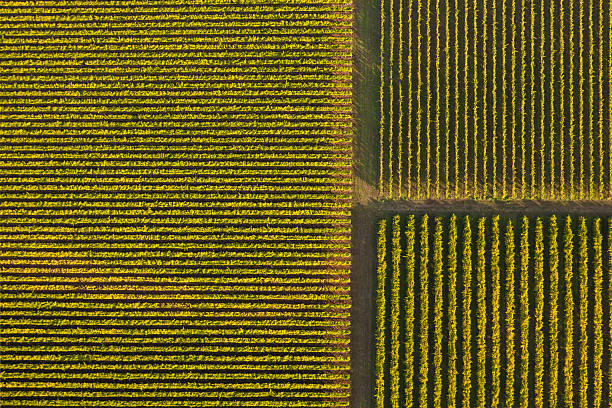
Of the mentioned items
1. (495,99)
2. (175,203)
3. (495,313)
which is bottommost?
(495,313)

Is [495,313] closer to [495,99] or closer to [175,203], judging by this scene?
[495,99]

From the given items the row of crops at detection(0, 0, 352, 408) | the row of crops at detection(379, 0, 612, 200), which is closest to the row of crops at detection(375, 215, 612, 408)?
the row of crops at detection(379, 0, 612, 200)

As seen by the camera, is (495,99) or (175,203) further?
(495,99)

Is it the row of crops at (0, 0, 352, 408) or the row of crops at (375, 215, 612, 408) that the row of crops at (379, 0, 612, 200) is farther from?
the row of crops at (0, 0, 352, 408)

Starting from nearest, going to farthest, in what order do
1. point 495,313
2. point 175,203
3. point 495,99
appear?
point 495,313 → point 175,203 → point 495,99

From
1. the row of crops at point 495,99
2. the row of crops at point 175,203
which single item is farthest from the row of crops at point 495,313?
the row of crops at point 175,203

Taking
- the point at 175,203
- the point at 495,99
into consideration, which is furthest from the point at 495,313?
the point at 175,203

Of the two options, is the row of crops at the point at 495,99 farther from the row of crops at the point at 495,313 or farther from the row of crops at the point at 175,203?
the row of crops at the point at 175,203
